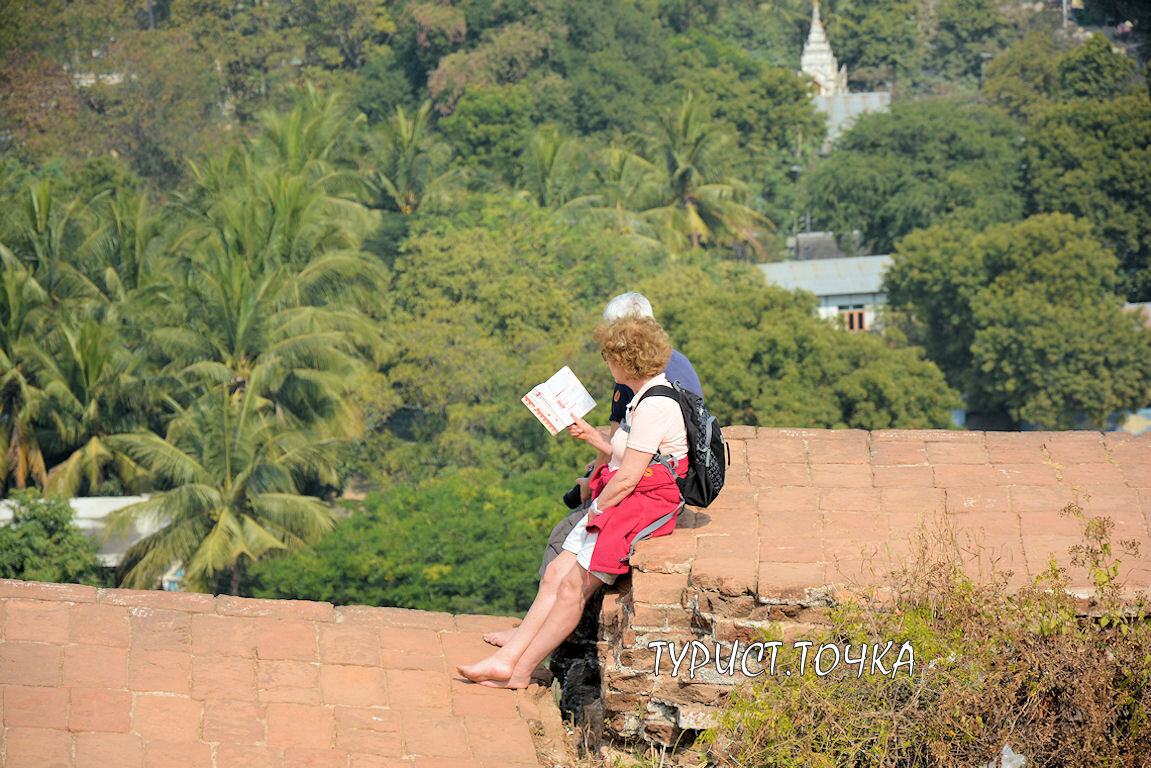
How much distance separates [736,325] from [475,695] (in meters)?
20.3

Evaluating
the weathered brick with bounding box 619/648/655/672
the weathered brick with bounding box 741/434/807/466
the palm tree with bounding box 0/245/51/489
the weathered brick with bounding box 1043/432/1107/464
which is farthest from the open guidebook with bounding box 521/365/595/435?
the palm tree with bounding box 0/245/51/489

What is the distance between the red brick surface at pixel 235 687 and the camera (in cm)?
377

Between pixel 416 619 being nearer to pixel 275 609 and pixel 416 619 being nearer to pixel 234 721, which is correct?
pixel 275 609

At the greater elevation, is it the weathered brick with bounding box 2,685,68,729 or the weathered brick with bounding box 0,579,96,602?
the weathered brick with bounding box 2,685,68,729

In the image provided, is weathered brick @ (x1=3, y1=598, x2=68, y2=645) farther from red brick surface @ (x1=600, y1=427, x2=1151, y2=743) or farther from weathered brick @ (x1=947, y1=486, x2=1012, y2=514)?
weathered brick @ (x1=947, y1=486, x2=1012, y2=514)

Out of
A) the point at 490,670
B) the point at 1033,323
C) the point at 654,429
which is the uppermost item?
the point at 654,429

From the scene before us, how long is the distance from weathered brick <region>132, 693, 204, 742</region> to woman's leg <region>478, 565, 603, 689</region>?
95 centimetres

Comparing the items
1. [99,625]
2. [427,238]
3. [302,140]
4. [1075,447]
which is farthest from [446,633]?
[302,140]

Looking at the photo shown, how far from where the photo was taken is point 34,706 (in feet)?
12.6

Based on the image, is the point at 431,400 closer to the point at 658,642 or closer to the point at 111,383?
the point at 111,383

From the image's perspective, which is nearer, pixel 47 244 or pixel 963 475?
pixel 963 475

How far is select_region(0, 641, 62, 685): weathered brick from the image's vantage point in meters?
3.97

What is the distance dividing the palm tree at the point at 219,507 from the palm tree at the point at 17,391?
4.54m

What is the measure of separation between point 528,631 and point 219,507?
14628 mm
